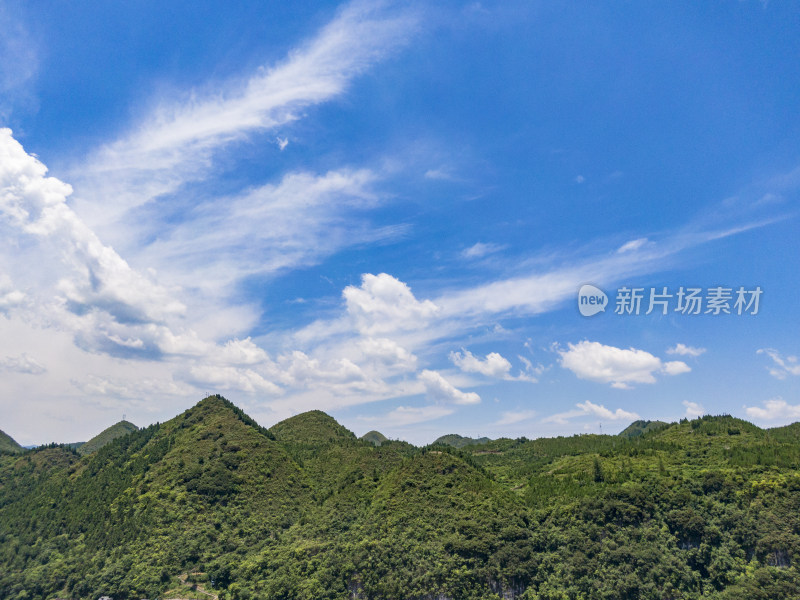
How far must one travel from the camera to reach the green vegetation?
197 ft

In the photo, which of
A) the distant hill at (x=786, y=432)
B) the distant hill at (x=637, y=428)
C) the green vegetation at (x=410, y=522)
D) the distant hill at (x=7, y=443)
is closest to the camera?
the green vegetation at (x=410, y=522)

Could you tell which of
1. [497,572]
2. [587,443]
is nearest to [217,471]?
[497,572]

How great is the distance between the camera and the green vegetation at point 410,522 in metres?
60.0

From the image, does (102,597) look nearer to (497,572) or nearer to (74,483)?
(74,483)

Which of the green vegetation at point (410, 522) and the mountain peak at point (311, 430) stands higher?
the mountain peak at point (311, 430)

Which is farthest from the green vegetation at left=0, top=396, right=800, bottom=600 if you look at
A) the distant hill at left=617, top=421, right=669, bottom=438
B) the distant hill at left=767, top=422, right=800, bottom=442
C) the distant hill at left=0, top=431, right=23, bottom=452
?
the distant hill at left=617, top=421, right=669, bottom=438

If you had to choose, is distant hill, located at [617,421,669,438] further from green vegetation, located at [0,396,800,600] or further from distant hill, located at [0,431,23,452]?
distant hill, located at [0,431,23,452]

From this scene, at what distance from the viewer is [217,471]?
94.0 m

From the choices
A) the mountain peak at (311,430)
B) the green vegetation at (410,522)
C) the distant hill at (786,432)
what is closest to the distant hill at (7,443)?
the green vegetation at (410,522)

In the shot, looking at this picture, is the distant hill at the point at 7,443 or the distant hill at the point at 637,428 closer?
the distant hill at the point at 7,443

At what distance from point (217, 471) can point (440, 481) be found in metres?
50.0

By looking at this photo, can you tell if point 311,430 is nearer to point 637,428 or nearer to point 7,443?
point 7,443

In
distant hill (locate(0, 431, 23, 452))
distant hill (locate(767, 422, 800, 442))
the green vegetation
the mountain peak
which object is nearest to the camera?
the green vegetation

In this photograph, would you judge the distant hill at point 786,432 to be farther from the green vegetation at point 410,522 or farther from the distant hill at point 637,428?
the distant hill at point 637,428
